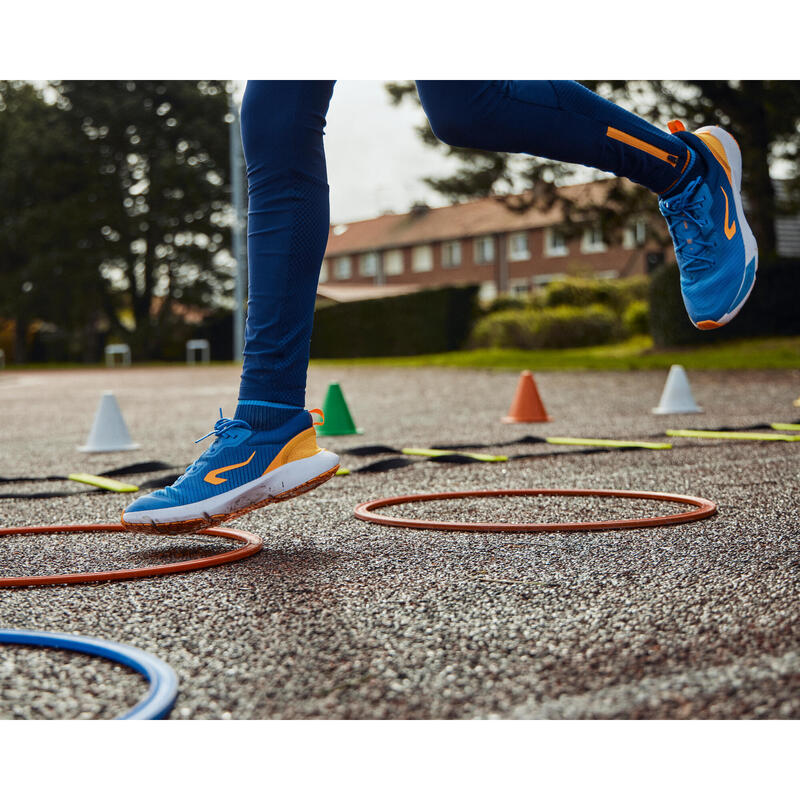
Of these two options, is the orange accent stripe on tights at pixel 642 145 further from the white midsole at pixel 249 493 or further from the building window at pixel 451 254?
the building window at pixel 451 254

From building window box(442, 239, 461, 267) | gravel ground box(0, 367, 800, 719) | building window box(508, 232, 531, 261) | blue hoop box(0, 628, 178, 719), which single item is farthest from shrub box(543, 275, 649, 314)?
building window box(442, 239, 461, 267)

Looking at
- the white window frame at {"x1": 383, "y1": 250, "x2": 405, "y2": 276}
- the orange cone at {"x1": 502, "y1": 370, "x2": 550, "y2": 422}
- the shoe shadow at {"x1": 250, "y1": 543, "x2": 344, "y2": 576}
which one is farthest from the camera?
the white window frame at {"x1": 383, "y1": 250, "x2": 405, "y2": 276}

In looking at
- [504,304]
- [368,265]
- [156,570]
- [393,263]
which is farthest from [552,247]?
[156,570]

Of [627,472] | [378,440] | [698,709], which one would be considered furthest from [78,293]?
[698,709]

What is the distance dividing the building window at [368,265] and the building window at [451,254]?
21.9ft

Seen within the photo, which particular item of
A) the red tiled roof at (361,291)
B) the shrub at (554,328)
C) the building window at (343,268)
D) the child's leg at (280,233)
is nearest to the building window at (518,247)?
the red tiled roof at (361,291)

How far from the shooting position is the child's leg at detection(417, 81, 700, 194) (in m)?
2.57

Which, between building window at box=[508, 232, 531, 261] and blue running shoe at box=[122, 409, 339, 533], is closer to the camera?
blue running shoe at box=[122, 409, 339, 533]

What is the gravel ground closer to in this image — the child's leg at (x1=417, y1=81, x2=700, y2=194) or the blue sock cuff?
the blue sock cuff

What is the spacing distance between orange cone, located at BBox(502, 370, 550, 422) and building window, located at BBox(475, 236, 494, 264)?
51.8 metres

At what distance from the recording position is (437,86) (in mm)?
2602

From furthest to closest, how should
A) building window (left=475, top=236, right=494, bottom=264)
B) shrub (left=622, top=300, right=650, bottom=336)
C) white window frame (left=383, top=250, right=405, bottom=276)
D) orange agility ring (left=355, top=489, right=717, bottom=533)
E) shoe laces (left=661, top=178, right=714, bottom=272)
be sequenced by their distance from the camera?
white window frame (left=383, top=250, right=405, bottom=276), building window (left=475, top=236, right=494, bottom=264), shrub (left=622, top=300, right=650, bottom=336), shoe laces (left=661, top=178, right=714, bottom=272), orange agility ring (left=355, top=489, right=717, bottom=533)

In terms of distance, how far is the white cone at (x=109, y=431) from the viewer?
6.59 metres

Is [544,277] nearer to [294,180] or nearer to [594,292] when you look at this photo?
[594,292]
